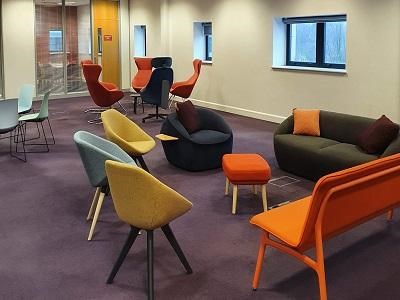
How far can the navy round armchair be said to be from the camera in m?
5.52

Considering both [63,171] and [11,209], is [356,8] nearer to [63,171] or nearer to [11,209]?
[63,171]

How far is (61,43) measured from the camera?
11.9 metres

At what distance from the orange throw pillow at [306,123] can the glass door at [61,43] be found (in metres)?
7.75

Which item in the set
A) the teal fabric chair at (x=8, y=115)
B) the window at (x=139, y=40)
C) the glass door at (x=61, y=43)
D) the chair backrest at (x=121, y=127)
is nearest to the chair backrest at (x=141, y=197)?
the chair backrest at (x=121, y=127)

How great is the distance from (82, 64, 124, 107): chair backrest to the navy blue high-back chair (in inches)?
20.2

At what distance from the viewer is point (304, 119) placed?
569 cm

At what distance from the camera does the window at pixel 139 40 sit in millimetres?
12992

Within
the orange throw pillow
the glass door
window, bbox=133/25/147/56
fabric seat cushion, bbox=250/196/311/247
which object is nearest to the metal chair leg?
fabric seat cushion, bbox=250/196/311/247

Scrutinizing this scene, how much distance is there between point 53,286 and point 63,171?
2.81 m

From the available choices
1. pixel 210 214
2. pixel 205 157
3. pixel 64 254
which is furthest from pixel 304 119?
pixel 64 254

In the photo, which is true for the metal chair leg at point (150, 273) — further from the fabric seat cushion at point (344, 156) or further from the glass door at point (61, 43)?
the glass door at point (61, 43)

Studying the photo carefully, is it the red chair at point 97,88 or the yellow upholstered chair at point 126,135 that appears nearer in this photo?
the yellow upholstered chair at point 126,135

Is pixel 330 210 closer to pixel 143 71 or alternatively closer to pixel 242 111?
pixel 242 111

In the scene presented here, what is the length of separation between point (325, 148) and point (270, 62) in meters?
4.00
